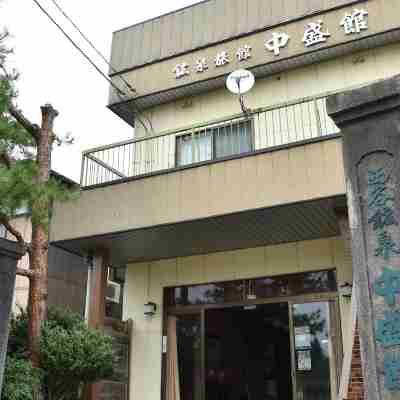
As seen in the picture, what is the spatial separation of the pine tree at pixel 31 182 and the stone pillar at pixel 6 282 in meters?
0.31

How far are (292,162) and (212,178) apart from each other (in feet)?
4.09

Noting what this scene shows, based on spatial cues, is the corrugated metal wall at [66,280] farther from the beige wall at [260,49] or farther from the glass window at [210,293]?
the beige wall at [260,49]

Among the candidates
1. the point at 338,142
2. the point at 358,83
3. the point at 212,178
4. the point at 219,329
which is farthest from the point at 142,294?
the point at 358,83

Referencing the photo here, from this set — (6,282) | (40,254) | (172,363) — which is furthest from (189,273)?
(6,282)

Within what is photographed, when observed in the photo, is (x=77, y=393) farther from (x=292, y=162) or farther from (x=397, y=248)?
(x=397, y=248)

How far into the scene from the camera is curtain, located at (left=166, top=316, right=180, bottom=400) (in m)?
9.73

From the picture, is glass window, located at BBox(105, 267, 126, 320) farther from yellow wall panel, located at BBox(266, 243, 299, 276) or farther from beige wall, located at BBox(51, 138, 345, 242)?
yellow wall panel, located at BBox(266, 243, 299, 276)

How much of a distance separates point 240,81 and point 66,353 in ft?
Answer: 17.6

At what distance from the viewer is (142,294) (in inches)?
414

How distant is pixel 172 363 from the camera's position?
990 centimetres

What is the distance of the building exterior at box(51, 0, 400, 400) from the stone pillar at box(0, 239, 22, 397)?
2.34 m

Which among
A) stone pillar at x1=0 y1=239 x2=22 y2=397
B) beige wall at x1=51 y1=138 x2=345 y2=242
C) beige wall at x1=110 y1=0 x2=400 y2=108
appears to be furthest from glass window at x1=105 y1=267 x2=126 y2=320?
stone pillar at x1=0 y1=239 x2=22 y2=397

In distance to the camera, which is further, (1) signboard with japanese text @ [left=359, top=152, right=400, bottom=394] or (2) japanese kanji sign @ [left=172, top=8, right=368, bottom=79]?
(2) japanese kanji sign @ [left=172, top=8, right=368, bottom=79]

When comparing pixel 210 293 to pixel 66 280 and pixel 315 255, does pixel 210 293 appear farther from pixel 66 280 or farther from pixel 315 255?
pixel 66 280
